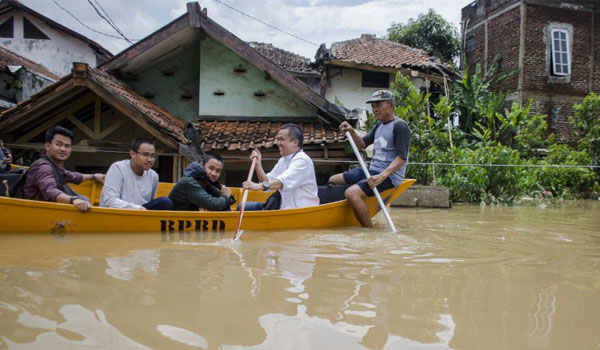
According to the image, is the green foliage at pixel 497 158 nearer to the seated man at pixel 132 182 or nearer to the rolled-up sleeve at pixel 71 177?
the seated man at pixel 132 182

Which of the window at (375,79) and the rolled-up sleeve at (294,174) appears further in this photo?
the window at (375,79)

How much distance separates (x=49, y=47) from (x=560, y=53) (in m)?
19.7

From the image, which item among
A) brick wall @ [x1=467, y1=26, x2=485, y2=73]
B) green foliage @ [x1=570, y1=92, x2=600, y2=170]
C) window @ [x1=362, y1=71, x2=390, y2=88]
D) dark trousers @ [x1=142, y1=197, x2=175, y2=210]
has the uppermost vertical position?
brick wall @ [x1=467, y1=26, x2=485, y2=73]

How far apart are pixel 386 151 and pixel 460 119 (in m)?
12.1

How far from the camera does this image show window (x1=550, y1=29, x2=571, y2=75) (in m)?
16.5

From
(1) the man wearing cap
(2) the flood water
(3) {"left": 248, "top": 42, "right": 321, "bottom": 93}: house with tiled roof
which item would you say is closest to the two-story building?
(3) {"left": 248, "top": 42, "right": 321, "bottom": 93}: house with tiled roof

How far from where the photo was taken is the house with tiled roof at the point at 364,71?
15328mm

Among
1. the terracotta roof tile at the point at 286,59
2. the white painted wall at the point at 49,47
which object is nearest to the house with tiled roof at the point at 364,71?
the terracotta roof tile at the point at 286,59

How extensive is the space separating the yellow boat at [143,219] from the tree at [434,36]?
64.0 feet

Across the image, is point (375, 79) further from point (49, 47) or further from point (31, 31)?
point (31, 31)

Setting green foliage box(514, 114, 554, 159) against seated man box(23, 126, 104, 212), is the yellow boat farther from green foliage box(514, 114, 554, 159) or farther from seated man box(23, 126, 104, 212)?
green foliage box(514, 114, 554, 159)

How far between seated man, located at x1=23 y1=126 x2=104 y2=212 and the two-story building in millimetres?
16029

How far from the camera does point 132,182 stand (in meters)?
4.79

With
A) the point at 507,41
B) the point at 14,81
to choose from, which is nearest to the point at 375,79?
the point at 507,41
